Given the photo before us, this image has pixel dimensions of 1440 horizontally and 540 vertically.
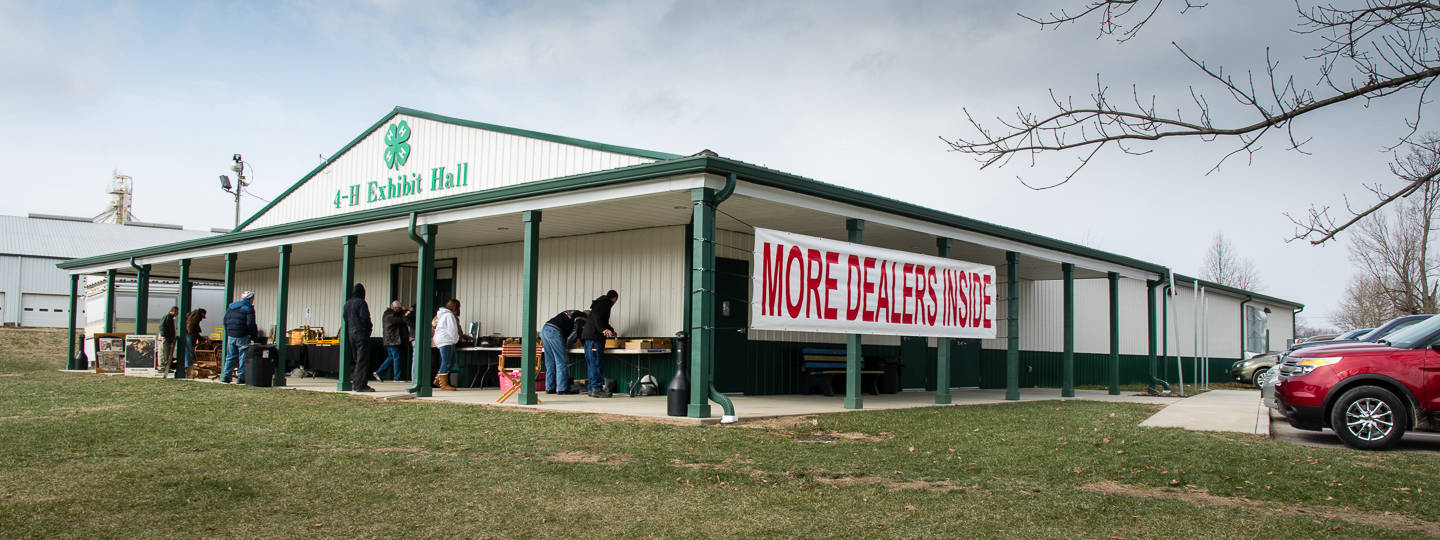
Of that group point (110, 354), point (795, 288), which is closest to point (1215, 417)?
point (795, 288)

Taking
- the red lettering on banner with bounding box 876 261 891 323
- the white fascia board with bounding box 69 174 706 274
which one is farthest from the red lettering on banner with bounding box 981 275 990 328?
the white fascia board with bounding box 69 174 706 274

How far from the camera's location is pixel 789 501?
241 inches

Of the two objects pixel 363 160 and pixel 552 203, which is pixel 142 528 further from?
pixel 363 160

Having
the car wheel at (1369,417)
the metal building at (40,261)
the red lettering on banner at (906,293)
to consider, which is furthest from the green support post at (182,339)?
the metal building at (40,261)

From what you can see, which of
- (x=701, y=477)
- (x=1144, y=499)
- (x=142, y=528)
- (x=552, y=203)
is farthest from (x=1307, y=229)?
(x=552, y=203)

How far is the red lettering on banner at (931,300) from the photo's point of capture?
13242 mm

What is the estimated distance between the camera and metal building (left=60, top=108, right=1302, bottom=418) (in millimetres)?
11750

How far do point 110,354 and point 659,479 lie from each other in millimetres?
18398

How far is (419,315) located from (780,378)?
5.88m

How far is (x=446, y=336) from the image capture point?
49.2 ft

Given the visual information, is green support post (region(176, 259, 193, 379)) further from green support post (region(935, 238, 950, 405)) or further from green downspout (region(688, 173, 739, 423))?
green support post (region(935, 238, 950, 405))

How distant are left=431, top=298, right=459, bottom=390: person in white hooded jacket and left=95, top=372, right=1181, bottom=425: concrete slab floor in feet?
1.14

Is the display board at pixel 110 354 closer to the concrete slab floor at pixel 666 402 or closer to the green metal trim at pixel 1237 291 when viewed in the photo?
the concrete slab floor at pixel 666 402

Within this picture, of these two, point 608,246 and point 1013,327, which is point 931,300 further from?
point 608,246
